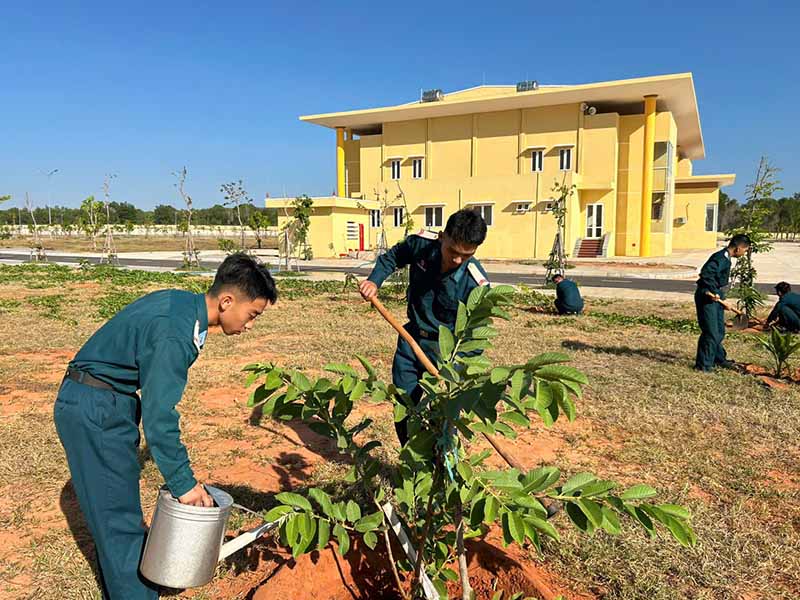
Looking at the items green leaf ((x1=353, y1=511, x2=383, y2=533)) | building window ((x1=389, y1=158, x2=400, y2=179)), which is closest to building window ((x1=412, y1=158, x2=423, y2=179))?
building window ((x1=389, y1=158, x2=400, y2=179))

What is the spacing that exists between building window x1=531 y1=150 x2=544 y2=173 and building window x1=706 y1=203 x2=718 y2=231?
1339 centimetres

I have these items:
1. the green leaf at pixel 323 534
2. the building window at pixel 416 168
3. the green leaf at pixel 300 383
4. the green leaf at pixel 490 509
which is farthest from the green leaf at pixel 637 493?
the building window at pixel 416 168

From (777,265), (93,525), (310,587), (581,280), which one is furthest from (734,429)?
(777,265)

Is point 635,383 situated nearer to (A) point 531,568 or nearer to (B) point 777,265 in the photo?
(A) point 531,568

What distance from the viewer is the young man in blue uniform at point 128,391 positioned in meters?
2.02

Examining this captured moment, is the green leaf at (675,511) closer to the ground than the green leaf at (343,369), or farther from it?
closer to the ground

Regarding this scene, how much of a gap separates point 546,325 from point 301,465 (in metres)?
6.61

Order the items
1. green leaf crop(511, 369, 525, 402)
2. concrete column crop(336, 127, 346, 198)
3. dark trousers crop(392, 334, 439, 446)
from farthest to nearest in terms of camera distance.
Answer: concrete column crop(336, 127, 346, 198)
dark trousers crop(392, 334, 439, 446)
green leaf crop(511, 369, 525, 402)

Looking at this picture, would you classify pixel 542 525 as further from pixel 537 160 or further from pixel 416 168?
pixel 416 168

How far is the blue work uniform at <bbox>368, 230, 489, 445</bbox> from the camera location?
3.17m

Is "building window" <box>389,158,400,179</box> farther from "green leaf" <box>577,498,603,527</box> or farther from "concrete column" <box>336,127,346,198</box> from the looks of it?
"green leaf" <box>577,498,603,527</box>

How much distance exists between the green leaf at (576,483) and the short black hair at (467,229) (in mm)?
1398

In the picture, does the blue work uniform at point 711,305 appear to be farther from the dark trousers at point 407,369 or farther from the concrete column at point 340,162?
the concrete column at point 340,162

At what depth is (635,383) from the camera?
6.11m
